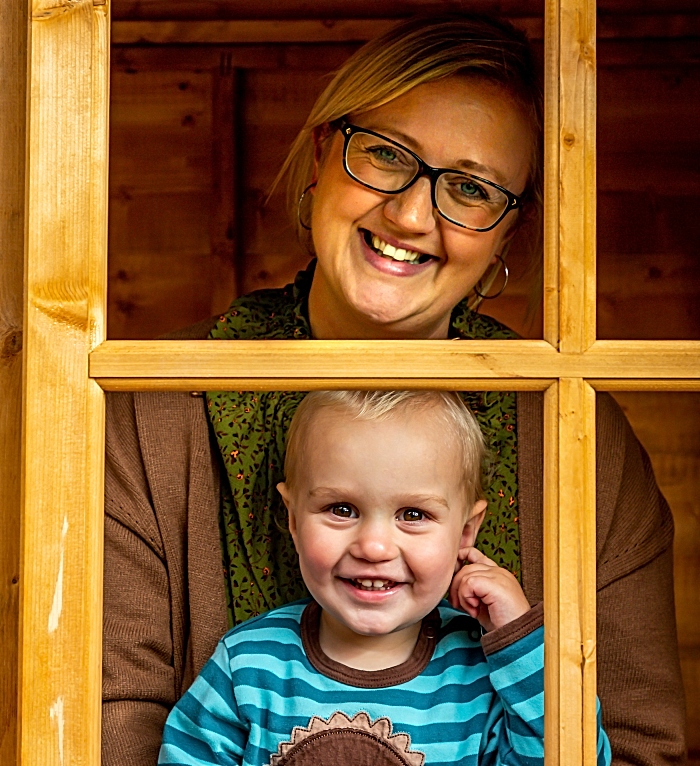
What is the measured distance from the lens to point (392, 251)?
160 cm

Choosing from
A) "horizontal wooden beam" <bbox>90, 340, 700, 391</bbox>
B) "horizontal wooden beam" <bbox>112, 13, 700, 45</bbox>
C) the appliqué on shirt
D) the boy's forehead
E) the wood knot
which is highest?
"horizontal wooden beam" <bbox>112, 13, 700, 45</bbox>

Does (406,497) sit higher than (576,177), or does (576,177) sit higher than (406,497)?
(576,177)

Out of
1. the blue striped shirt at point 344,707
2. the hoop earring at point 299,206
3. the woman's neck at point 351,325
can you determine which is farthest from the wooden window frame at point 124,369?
the hoop earring at point 299,206

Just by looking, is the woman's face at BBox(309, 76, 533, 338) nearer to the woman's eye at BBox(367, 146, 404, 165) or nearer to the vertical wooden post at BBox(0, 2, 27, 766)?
the woman's eye at BBox(367, 146, 404, 165)

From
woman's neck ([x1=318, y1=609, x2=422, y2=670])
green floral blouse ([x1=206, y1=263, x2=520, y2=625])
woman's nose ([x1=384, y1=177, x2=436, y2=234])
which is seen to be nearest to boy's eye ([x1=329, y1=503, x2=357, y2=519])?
woman's neck ([x1=318, y1=609, x2=422, y2=670])

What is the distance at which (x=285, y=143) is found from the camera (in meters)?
2.38

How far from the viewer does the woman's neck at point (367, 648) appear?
1.52 metres

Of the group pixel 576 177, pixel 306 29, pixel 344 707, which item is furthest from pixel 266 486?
pixel 306 29

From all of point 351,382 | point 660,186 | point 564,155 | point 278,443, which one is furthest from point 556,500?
point 660,186

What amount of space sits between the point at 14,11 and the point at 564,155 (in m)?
0.57

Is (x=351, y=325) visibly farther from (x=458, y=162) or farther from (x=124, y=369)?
(x=124, y=369)

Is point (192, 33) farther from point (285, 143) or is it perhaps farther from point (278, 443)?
point (278, 443)

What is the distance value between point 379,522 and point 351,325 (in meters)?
0.38

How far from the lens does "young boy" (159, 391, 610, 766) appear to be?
1.45 metres
